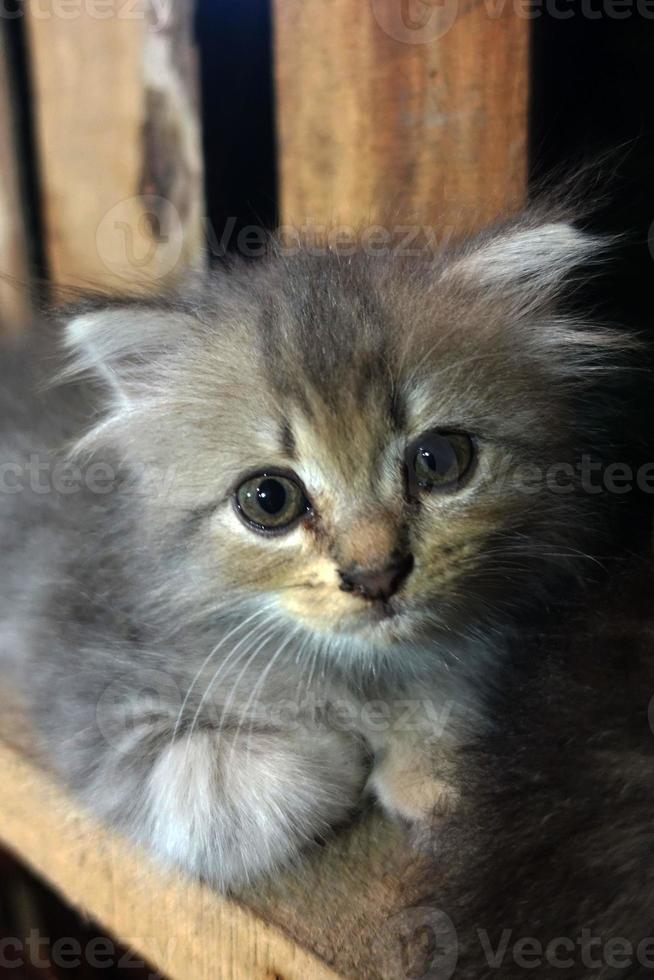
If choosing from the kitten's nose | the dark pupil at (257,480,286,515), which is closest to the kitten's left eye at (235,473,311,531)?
the dark pupil at (257,480,286,515)

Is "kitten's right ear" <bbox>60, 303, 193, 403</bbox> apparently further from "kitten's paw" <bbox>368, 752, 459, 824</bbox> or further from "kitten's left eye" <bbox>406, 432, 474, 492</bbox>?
"kitten's paw" <bbox>368, 752, 459, 824</bbox>

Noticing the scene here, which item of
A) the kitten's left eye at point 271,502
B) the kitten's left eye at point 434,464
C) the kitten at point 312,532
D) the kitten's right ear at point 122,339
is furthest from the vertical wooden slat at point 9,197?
the kitten's left eye at point 434,464

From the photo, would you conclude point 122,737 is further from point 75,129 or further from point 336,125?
point 75,129

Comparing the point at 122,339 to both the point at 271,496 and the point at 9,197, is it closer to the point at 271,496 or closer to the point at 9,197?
the point at 271,496

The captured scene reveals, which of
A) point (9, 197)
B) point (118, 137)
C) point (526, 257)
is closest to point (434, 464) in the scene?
point (526, 257)

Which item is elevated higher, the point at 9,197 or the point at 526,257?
the point at 9,197
